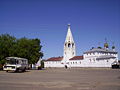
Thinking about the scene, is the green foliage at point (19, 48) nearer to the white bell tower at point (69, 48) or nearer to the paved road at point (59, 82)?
the paved road at point (59, 82)

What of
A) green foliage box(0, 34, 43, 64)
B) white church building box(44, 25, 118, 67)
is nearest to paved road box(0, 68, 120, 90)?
green foliage box(0, 34, 43, 64)

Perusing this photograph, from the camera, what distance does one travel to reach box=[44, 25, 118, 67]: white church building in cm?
8550

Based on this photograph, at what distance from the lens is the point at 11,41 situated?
4612 centimetres

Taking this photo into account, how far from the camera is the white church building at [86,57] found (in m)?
85.5

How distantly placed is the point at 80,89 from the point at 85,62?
8771cm

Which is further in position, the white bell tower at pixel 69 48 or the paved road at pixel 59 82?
the white bell tower at pixel 69 48

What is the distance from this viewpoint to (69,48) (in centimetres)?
10662

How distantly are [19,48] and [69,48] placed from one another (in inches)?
2401

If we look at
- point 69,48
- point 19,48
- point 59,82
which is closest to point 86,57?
point 69,48

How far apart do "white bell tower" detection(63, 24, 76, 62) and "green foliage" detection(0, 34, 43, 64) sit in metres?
48.0

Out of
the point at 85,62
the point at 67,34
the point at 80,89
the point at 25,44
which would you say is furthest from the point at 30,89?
the point at 67,34

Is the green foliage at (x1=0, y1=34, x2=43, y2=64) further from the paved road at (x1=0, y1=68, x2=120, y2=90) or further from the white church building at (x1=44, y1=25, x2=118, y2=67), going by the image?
the white church building at (x1=44, y1=25, x2=118, y2=67)

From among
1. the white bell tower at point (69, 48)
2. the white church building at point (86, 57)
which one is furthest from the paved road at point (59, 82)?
the white bell tower at point (69, 48)

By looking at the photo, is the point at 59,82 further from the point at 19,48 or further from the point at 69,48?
the point at 69,48
